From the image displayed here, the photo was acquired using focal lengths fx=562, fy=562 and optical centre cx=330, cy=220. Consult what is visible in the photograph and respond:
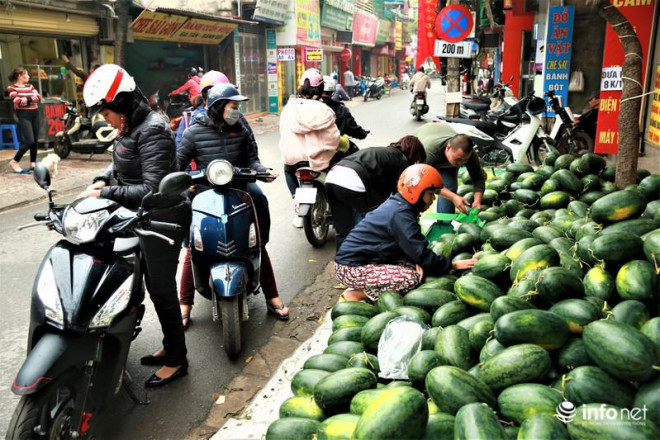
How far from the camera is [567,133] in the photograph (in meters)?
9.81

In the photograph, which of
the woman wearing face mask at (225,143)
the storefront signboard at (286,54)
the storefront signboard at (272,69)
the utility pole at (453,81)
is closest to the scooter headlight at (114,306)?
the woman wearing face mask at (225,143)

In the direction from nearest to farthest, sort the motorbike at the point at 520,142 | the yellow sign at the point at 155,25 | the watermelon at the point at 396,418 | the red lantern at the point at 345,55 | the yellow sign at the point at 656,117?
the watermelon at the point at 396,418, the yellow sign at the point at 656,117, the motorbike at the point at 520,142, the yellow sign at the point at 155,25, the red lantern at the point at 345,55

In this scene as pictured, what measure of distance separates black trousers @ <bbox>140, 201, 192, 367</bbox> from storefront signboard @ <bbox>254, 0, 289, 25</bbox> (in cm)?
1965

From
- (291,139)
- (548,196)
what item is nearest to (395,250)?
(548,196)

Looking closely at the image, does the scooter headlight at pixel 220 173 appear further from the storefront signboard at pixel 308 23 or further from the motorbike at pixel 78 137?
the storefront signboard at pixel 308 23

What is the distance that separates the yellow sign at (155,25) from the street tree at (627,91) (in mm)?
13908

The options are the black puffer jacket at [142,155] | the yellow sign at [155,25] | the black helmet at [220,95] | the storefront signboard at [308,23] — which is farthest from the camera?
the storefront signboard at [308,23]

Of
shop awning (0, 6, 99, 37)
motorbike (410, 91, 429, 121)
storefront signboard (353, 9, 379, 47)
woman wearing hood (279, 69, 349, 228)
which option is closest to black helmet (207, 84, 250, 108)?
woman wearing hood (279, 69, 349, 228)

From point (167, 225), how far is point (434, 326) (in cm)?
144

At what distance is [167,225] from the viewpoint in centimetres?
284

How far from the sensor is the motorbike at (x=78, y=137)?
12.1m

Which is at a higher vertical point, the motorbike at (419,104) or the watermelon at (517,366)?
the motorbike at (419,104)

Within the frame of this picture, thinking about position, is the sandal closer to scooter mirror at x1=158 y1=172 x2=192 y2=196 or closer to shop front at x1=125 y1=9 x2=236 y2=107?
scooter mirror at x1=158 y1=172 x2=192 y2=196

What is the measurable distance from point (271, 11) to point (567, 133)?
16.3 meters
